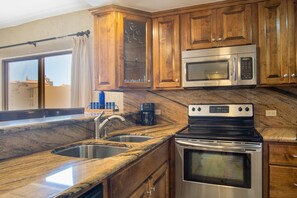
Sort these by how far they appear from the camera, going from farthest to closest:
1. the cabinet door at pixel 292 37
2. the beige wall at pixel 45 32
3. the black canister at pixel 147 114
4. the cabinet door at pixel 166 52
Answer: the beige wall at pixel 45 32 → the black canister at pixel 147 114 → the cabinet door at pixel 166 52 → the cabinet door at pixel 292 37

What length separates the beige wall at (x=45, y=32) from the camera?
3.38m

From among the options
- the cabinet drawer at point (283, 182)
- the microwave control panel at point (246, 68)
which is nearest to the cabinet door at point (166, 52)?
the microwave control panel at point (246, 68)

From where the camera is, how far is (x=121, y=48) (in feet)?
8.13

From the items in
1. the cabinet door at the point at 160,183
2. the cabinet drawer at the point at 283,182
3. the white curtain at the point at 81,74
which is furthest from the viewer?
the white curtain at the point at 81,74

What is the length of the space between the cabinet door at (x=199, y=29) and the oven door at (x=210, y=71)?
19 cm

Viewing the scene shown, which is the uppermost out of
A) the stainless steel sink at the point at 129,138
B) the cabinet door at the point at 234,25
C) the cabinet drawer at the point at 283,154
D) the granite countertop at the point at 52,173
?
the cabinet door at the point at 234,25

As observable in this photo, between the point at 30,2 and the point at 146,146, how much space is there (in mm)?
2951

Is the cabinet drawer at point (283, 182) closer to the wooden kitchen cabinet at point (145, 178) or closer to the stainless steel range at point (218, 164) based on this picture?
the stainless steel range at point (218, 164)

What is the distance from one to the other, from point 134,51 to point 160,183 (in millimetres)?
1508

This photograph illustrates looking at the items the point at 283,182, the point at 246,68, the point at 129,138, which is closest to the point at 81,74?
the point at 129,138

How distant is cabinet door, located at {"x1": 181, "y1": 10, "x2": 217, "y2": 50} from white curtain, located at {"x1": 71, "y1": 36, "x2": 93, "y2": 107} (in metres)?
1.49

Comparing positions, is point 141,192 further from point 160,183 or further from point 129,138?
point 129,138

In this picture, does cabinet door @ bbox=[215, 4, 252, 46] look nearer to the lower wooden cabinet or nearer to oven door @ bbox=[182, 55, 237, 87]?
oven door @ bbox=[182, 55, 237, 87]

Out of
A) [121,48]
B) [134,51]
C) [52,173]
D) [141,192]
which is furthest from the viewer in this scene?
[134,51]
